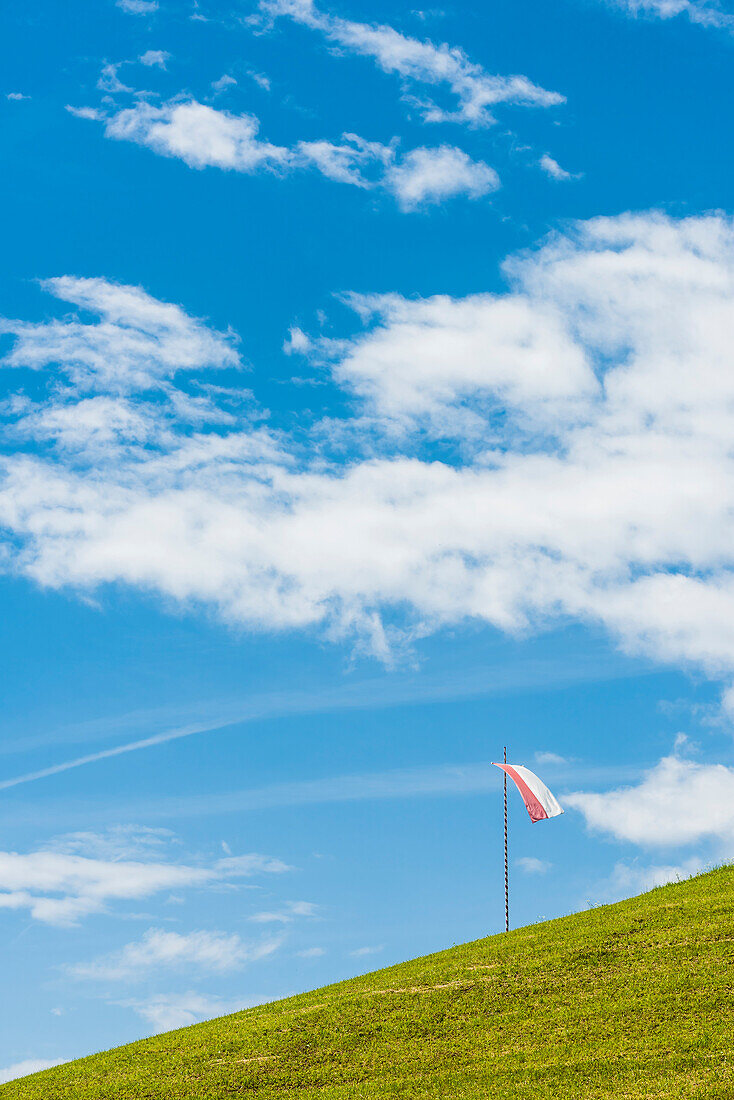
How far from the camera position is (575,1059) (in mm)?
21984

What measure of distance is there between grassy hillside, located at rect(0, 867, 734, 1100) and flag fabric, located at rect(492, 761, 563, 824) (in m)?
5.92

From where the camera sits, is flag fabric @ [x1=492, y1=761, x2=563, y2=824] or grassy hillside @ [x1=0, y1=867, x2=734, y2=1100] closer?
grassy hillside @ [x1=0, y1=867, x2=734, y2=1100]

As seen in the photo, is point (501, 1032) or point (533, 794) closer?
point (501, 1032)

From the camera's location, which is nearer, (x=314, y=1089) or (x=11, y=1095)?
(x=314, y=1089)

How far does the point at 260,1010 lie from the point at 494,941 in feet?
24.2

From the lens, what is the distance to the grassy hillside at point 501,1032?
21531 millimetres

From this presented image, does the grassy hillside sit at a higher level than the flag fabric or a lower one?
lower

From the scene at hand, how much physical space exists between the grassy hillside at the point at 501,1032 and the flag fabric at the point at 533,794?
5924 mm

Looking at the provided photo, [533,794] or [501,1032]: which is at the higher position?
[533,794]

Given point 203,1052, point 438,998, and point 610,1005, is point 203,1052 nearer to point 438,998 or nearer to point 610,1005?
point 438,998

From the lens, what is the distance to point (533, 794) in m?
38.3

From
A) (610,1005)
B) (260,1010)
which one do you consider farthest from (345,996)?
(610,1005)

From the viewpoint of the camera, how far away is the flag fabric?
38344 millimetres

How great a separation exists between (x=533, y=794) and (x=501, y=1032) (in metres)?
14.4
